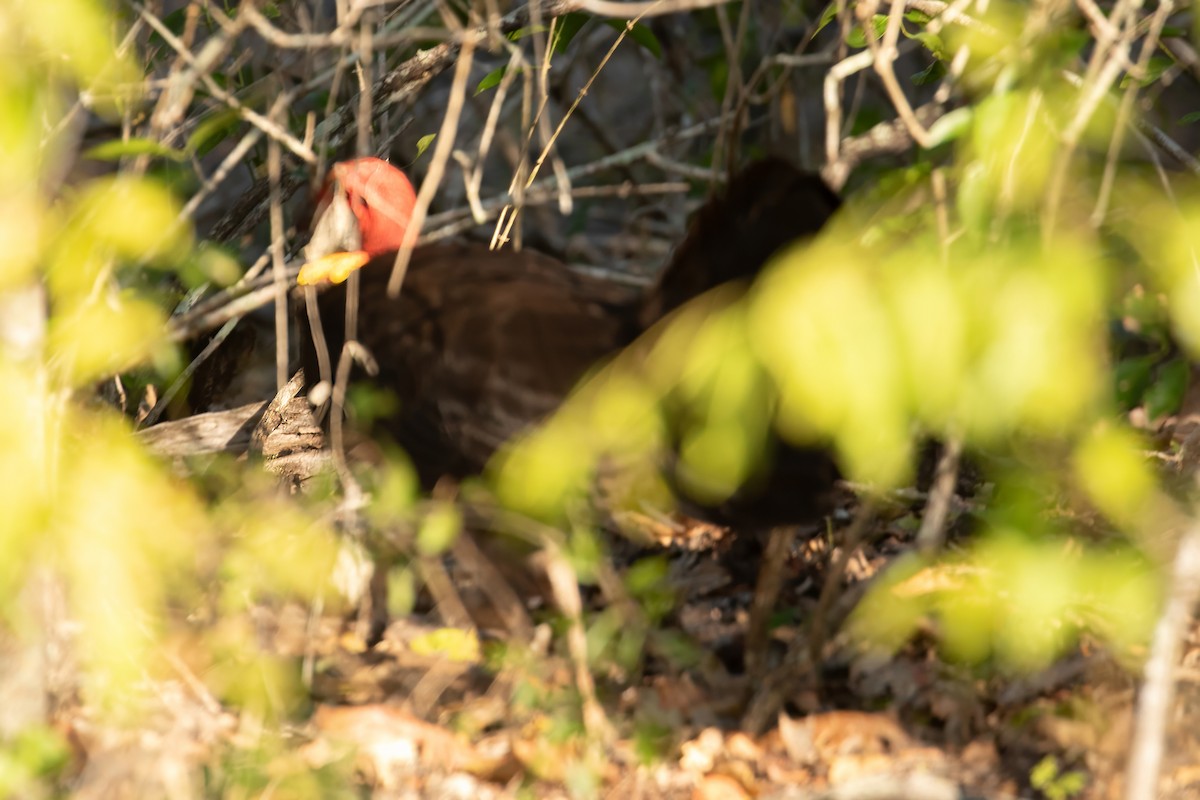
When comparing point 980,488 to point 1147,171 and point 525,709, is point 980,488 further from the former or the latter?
point 525,709

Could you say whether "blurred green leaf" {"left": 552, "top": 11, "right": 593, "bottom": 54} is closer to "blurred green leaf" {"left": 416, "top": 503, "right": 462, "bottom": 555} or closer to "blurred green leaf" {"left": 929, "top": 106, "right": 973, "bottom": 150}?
"blurred green leaf" {"left": 416, "top": 503, "right": 462, "bottom": 555}

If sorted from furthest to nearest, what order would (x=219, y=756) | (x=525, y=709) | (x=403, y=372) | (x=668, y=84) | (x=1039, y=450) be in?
(x=668, y=84) → (x=403, y=372) → (x=525, y=709) → (x=219, y=756) → (x=1039, y=450)

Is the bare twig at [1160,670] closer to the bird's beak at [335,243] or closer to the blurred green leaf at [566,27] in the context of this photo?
the blurred green leaf at [566,27]

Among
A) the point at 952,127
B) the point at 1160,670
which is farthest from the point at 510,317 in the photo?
the point at 1160,670

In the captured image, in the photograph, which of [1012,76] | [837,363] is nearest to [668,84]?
[1012,76]

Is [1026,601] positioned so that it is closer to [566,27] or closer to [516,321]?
[516,321]

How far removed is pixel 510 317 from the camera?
109 inches

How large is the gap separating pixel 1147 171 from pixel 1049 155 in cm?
81

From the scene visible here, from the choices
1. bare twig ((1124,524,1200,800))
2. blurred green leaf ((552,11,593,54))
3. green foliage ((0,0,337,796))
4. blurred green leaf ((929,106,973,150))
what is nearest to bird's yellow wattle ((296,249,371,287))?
blurred green leaf ((552,11,593,54))

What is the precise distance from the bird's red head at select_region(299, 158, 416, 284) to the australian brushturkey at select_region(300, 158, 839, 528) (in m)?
0.01

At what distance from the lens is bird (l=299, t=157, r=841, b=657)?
2262mm

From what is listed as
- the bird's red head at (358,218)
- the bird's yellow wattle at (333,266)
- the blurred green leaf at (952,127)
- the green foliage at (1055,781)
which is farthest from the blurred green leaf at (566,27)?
the green foliage at (1055,781)

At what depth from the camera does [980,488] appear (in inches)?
114

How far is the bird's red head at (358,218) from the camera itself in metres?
3.31
